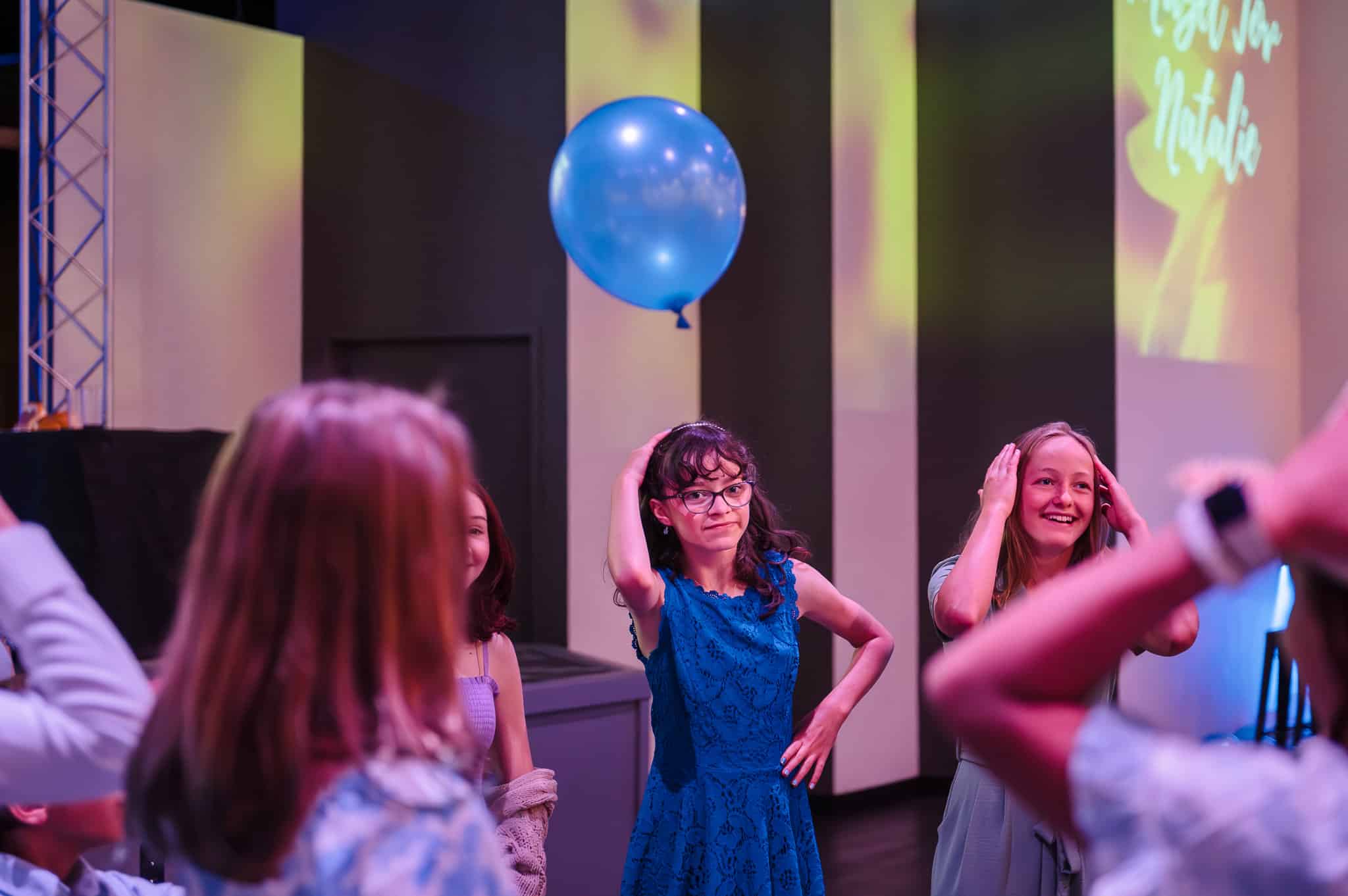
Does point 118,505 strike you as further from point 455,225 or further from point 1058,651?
point 1058,651

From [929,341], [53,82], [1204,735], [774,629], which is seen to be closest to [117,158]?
[53,82]

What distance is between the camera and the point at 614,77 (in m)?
5.51

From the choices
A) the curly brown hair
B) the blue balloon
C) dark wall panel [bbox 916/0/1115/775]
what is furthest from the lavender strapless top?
dark wall panel [bbox 916/0/1115/775]

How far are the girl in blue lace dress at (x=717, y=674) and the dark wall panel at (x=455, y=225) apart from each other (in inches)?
116

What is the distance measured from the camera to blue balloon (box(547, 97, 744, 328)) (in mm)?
3523

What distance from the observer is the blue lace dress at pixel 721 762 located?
2.26 metres

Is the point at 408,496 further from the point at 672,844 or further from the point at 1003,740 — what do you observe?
the point at 672,844

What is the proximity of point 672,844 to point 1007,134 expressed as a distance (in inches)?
176

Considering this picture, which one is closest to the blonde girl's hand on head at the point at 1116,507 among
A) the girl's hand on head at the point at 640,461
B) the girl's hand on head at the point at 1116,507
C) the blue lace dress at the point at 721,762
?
the girl's hand on head at the point at 1116,507

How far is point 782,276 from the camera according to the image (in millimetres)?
5574

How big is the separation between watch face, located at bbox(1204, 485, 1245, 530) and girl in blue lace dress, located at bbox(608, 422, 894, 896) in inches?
66.4

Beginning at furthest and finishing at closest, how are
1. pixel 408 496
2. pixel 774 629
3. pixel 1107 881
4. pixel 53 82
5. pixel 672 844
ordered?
pixel 53 82 → pixel 774 629 → pixel 672 844 → pixel 408 496 → pixel 1107 881

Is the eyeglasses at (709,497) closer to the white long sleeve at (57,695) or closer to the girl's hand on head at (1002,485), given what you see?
the girl's hand on head at (1002,485)

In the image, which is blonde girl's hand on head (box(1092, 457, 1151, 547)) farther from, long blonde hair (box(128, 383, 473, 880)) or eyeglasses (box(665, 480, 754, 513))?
long blonde hair (box(128, 383, 473, 880))
